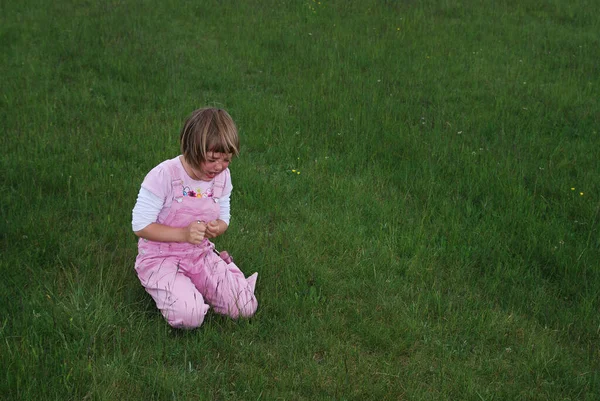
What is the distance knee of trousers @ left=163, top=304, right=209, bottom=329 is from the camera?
380 centimetres

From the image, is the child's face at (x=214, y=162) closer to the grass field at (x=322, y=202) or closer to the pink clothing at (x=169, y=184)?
the pink clothing at (x=169, y=184)

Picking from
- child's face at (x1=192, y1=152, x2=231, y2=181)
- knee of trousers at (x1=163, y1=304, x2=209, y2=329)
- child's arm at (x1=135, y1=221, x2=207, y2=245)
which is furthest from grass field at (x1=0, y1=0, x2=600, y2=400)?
child's face at (x1=192, y1=152, x2=231, y2=181)

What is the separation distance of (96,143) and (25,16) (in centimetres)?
432

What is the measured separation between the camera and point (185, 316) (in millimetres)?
3805

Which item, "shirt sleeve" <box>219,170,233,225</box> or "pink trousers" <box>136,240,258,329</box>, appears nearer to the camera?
"pink trousers" <box>136,240,258,329</box>

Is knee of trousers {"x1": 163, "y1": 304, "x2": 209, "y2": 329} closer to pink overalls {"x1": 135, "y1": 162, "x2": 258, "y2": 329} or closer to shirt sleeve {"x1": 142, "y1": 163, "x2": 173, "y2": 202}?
pink overalls {"x1": 135, "y1": 162, "x2": 258, "y2": 329}

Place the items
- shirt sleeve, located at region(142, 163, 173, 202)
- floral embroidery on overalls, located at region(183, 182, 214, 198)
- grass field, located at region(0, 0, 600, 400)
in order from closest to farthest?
1. grass field, located at region(0, 0, 600, 400)
2. shirt sleeve, located at region(142, 163, 173, 202)
3. floral embroidery on overalls, located at region(183, 182, 214, 198)

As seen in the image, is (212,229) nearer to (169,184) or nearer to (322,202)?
(169,184)

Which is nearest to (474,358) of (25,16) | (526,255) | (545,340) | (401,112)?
(545,340)

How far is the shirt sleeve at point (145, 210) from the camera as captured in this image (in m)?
3.89

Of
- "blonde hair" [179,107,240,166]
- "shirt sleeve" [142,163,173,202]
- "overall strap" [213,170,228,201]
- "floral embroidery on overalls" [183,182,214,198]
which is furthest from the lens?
"overall strap" [213,170,228,201]

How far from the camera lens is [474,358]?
3826 millimetres

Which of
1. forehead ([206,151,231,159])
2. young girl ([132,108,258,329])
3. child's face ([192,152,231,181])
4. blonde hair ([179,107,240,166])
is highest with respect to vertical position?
blonde hair ([179,107,240,166])

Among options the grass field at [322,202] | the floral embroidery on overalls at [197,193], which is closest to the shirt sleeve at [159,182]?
the floral embroidery on overalls at [197,193]
